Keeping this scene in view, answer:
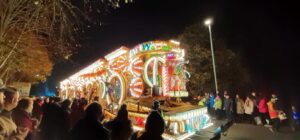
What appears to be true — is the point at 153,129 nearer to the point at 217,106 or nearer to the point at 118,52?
the point at 217,106

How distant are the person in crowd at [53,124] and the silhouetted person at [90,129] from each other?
171 centimetres

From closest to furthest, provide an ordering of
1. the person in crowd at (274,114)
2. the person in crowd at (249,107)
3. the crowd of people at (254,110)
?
the person in crowd at (274,114), the crowd of people at (254,110), the person in crowd at (249,107)

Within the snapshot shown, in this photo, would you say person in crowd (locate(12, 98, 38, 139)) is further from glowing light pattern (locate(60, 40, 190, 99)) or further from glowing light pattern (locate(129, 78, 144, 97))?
glowing light pattern (locate(129, 78, 144, 97))

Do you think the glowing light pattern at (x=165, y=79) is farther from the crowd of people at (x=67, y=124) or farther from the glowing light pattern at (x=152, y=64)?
the crowd of people at (x=67, y=124)

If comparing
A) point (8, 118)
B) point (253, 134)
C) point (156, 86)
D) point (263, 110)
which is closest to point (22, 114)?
point (8, 118)

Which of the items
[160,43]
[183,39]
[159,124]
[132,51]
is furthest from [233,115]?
[159,124]

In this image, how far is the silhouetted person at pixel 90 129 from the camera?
3021 millimetres

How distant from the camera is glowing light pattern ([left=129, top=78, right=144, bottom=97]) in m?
14.9

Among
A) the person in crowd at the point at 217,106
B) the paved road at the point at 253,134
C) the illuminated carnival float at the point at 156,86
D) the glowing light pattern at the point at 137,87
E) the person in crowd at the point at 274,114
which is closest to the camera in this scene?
the paved road at the point at 253,134

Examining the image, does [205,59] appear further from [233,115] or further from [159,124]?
[159,124]

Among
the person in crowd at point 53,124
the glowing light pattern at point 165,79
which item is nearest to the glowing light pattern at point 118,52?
the glowing light pattern at point 165,79

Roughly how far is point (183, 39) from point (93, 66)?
9.36m

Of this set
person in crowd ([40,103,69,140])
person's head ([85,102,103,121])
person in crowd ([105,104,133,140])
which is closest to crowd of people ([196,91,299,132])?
person in crowd ([105,104,133,140])

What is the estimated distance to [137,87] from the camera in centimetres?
1506
